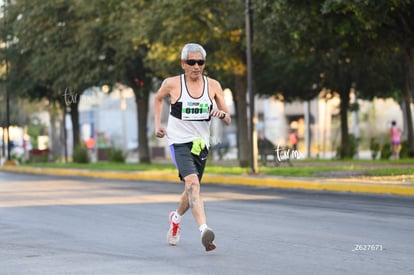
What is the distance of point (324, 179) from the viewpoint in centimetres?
2223

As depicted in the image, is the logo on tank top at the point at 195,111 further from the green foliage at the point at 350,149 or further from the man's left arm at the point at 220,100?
the green foliage at the point at 350,149

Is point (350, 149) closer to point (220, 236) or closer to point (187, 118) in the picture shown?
point (220, 236)

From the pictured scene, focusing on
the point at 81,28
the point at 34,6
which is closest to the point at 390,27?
the point at 81,28

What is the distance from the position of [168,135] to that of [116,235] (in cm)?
221

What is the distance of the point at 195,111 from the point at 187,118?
10 cm

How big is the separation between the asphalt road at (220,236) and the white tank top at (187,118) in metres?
1.13

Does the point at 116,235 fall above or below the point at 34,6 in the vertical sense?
below

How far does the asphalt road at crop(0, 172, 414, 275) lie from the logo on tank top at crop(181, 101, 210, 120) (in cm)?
131

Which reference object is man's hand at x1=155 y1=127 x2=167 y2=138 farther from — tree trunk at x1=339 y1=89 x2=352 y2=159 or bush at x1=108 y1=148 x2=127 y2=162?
bush at x1=108 y1=148 x2=127 y2=162

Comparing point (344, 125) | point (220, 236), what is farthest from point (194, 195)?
point (344, 125)

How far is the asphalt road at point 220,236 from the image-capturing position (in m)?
8.28

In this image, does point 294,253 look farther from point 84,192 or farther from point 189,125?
point 84,192

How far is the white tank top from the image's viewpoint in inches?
361

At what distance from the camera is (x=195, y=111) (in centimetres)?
918
